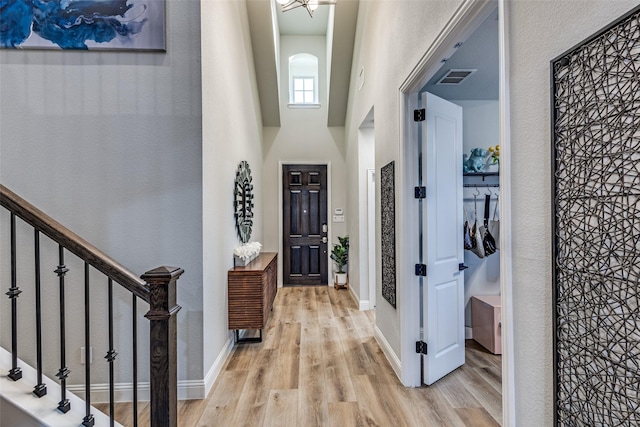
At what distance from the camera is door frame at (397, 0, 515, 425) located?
129 centimetres

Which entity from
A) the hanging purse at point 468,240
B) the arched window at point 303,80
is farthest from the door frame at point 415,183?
the arched window at point 303,80

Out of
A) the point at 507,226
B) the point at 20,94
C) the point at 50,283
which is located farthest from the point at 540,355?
the point at 20,94

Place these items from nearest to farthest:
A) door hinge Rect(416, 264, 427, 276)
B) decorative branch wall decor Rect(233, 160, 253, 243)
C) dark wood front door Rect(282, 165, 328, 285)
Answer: door hinge Rect(416, 264, 427, 276), decorative branch wall decor Rect(233, 160, 253, 243), dark wood front door Rect(282, 165, 328, 285)

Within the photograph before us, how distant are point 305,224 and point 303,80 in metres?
2.72

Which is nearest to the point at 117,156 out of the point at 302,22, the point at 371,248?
the point at 371,248

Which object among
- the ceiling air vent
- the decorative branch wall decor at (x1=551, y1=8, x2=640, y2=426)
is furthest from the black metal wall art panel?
the decorative branch wall decor at (x1=551, y1=8, x2=640, y2=426)

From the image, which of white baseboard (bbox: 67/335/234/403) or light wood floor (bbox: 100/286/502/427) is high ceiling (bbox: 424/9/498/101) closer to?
light wood floor (bbox: 100/286/502/427)

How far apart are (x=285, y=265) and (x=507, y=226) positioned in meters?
5.17

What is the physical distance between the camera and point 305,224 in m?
6.22

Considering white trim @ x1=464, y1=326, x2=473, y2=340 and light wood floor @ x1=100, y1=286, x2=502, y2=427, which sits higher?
white trim @ x1=464, y1=326, x2=473, y2=340

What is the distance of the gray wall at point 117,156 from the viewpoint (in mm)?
2275

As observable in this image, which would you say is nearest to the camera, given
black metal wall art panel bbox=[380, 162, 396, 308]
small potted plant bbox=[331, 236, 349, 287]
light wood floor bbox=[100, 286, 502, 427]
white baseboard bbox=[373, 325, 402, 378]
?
light wood floor bbox=[100, 286, 502, 427]

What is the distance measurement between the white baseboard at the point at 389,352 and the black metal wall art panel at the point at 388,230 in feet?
1.31

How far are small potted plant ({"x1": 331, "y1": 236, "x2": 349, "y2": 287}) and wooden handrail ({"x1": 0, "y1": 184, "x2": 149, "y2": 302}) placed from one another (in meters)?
4.37
